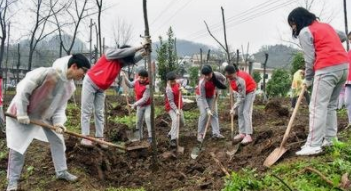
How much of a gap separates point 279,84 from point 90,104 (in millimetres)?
21280

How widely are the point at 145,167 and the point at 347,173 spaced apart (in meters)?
3.61

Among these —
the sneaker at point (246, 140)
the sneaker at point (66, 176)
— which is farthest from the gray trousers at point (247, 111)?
the sneaker at point (66, 176)

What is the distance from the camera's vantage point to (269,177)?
4.87m

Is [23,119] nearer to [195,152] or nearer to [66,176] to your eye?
[66,176]

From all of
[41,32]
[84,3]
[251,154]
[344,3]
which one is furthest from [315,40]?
[41,32]

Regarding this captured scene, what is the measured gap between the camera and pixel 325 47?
208 inches

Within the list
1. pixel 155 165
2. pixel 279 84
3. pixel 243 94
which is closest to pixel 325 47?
pixel 243 94

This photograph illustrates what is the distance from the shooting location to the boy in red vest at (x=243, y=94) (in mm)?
8047

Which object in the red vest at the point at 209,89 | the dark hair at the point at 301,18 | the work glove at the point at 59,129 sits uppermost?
the dark hair at the point at 301,18

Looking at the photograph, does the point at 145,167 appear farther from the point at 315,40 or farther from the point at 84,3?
the point at 84,3

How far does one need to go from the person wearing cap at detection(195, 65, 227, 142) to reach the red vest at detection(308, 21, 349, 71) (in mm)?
3257

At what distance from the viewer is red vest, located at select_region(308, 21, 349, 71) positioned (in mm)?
5262

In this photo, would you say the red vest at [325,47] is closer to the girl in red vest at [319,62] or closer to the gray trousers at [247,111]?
the girl in red vest at [319,62]

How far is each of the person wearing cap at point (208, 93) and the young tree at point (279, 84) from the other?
18.2 m
